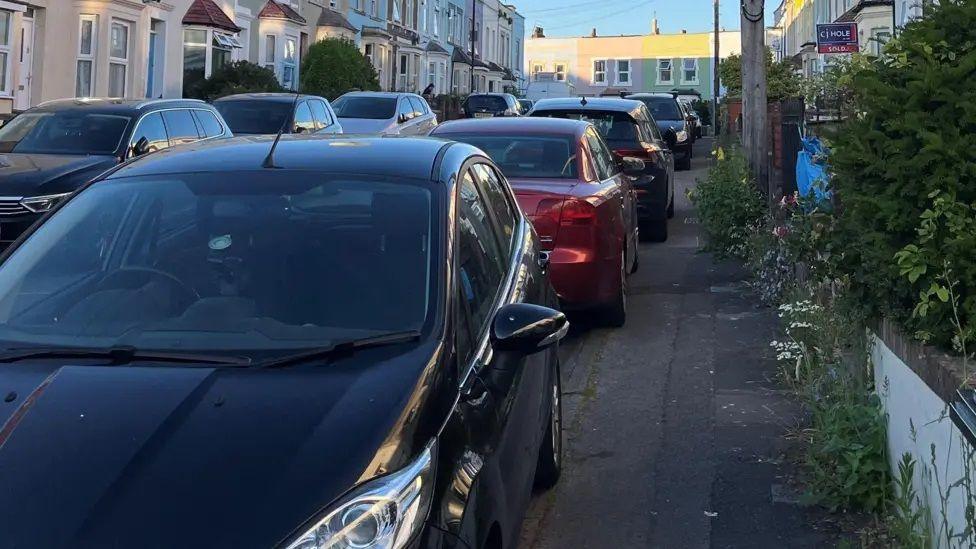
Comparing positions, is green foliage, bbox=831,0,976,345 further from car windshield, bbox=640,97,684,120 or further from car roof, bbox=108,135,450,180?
car windshield, bbox=640,97,684,120

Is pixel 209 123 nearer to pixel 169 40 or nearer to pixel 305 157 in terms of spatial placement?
pixel 305 157

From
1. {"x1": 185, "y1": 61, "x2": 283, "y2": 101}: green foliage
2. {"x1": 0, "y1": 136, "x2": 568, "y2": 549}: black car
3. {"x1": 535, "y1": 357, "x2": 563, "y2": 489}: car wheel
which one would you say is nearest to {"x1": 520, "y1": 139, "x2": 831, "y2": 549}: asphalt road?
{"x1": 535, "y1": 357, "x2": 563, "y2": 489}: car wheel

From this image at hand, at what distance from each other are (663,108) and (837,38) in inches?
551

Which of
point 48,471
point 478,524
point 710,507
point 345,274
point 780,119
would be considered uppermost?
point 780,119

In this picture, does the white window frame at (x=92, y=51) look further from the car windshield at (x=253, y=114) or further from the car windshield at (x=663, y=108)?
the car windshield at (x=663, y=108)

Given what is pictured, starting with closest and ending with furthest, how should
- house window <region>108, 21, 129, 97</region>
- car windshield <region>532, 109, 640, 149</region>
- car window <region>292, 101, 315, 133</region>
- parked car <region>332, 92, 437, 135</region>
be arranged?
1. car windshield <region>532, 109, 640, 149</region>
2. car window <region>292, 101, 315, 133</region>
3. parked car <region>332, 92, 437, 135</region>
4. house window <region>108, 21, 129, 97</region>

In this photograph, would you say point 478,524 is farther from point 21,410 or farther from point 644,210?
point 644,210

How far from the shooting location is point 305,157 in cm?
Result: 430

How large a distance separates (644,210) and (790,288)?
16.9ft

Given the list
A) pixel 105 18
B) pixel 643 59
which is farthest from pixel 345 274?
pixel 643 59

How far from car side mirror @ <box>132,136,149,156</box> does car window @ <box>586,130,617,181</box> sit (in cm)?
527

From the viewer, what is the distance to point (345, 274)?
3779mm

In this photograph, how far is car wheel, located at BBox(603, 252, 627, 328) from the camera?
8.44 m

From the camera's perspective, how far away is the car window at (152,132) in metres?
12.7
